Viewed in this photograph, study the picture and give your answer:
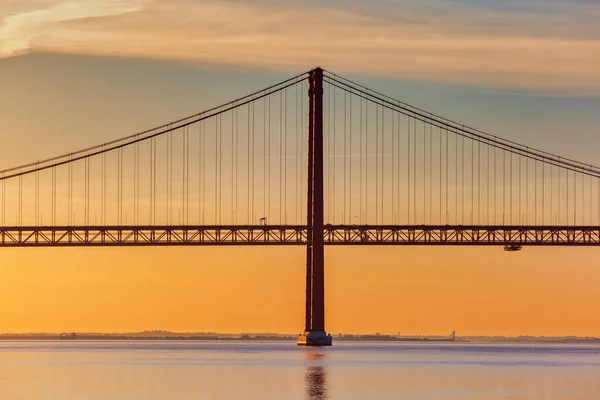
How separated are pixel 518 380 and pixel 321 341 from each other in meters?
32.8

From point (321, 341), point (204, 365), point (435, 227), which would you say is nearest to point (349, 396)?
point (204, 365)

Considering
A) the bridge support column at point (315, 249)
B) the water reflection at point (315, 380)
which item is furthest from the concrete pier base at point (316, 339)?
the water reflection at point (315, 380)

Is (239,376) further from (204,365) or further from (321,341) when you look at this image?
(321,341)

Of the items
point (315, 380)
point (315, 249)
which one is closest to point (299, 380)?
point (315, 380)

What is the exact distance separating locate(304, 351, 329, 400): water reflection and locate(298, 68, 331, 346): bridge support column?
3158mm

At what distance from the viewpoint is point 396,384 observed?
271 feet

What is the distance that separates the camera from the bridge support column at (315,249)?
115m

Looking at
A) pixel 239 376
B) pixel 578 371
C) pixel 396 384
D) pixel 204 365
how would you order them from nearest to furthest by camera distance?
pixel 396 384 < pixel 239 376 < pixel 578 371 < pixel 204 365

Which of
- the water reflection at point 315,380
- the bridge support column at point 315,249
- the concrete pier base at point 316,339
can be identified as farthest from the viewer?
the concrete pier base at point 316,339

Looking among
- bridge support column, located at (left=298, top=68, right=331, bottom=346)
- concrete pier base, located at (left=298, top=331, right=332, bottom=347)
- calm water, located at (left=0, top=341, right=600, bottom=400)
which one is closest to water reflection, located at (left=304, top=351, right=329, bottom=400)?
calm water, located at (left=0, top=341, right=600, bottom=400)

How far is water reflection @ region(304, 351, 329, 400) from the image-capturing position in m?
72.4

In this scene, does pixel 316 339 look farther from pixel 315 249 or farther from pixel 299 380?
pixel 299 380

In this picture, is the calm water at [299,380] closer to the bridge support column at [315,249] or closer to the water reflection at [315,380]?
the water reflection at [315,380]

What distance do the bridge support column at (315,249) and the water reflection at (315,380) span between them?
10.4 feet
